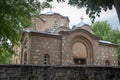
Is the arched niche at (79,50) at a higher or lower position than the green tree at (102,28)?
lower

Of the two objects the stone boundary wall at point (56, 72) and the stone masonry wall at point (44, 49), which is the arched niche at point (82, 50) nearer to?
the stone masonry wall at point (44, 49)

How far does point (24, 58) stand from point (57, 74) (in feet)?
57.9

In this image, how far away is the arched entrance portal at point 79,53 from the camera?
24.9 meters

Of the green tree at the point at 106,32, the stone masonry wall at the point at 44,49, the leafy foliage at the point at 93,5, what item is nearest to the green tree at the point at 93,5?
the leafy foliage at the point at 93,5

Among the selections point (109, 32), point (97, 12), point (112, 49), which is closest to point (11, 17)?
point (97, 12)

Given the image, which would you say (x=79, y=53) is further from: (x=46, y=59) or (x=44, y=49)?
(x=44, y=49)

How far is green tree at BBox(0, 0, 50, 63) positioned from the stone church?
16.1ft

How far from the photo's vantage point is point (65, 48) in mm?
23469

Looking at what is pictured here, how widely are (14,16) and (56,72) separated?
9340 mm

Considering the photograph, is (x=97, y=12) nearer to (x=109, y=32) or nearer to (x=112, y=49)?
(x=112, y=49)

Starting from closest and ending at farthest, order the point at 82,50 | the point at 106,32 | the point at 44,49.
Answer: the point at 44,49 → the point at 82,50 → the point at 106,32

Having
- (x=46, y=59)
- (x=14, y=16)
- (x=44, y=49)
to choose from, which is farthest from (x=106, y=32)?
(x=14, y=16)

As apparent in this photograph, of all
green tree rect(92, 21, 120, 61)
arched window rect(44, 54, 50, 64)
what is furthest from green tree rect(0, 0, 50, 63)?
green tree rect(92, 21, 120, 61)

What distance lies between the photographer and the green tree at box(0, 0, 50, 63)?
1473 cm
